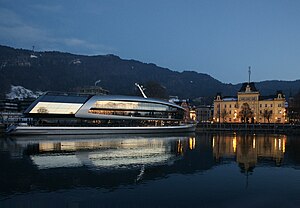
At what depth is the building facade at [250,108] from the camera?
337ft

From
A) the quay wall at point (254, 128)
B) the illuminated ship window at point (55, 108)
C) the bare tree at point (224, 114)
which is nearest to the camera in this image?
the illuminated ship window at point (55, 108)

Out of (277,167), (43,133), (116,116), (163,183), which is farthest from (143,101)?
(163,183)

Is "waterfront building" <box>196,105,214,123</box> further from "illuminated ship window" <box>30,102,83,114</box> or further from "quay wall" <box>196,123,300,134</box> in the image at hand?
"illuminated ship window" <box>30,102,83,114</box>

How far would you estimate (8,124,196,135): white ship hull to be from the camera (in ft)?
169

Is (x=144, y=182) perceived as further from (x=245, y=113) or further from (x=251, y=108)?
(x=251, y=108)

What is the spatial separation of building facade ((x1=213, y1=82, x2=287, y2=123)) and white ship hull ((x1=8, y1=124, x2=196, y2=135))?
37820 millimetres

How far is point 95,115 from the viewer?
207ft

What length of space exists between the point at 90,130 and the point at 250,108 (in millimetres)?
65009

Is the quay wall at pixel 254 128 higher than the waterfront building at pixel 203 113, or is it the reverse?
the waterfront building at pixel 203 113

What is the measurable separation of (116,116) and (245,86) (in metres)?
61.2

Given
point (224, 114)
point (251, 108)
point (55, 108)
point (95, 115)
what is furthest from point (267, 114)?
point (55, 108)

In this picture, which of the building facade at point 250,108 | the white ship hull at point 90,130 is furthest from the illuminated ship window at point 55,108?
the building facade at point 250,108

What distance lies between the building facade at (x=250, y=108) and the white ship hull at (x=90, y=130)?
37.8m

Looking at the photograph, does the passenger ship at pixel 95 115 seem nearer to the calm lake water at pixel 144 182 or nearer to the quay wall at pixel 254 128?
A: the quay wall at pixel 254 128
